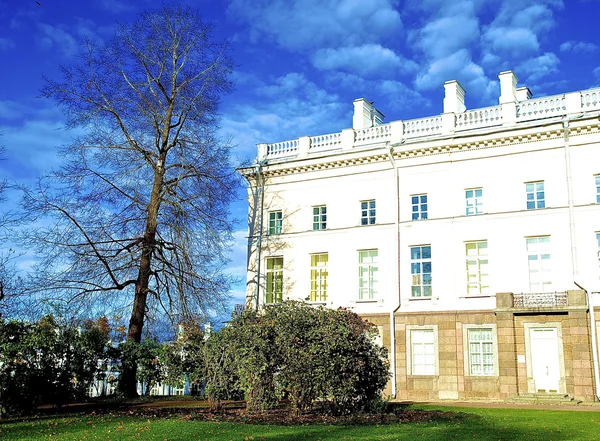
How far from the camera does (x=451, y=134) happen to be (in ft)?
101

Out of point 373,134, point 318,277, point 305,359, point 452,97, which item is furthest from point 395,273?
point 305,359

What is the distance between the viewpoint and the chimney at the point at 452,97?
32.4 metres

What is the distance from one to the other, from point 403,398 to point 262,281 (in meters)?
10.2

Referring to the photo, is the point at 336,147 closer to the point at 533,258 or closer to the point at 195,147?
the point at 195,147

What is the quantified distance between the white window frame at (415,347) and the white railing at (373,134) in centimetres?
1011

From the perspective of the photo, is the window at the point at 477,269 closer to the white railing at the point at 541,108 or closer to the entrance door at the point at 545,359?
the entrance door at the point at 545,359

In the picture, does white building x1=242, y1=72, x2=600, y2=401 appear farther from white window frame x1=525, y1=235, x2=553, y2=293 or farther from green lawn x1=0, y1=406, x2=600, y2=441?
green lawn x1=0, y1=406, x2=600, y2=441

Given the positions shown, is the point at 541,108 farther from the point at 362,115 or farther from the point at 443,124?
the point at 362,115

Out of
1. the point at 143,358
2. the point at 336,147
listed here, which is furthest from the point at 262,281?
the point at 143,358

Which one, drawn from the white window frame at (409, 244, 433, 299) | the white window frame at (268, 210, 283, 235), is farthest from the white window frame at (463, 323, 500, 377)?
the white window frame at (268, 210, 283, 235)

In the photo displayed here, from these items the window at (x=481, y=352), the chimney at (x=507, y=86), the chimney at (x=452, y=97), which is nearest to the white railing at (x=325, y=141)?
the chimney at (x=452, y=97)

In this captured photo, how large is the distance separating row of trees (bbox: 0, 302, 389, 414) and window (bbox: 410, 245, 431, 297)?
11.5 m

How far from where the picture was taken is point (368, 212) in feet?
107

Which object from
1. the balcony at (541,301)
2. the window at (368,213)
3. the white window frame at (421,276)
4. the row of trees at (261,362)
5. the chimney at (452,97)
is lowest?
the row of trees at (261,362)
